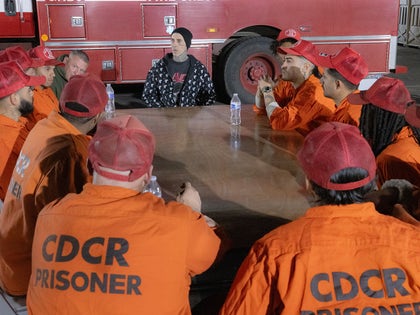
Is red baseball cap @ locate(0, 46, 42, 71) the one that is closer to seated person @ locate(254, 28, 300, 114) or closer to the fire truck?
seated person @ locate(254, 28, 300, 114)

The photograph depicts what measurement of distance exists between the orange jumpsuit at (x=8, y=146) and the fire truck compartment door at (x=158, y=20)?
4.95 m

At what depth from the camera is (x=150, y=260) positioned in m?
1.87

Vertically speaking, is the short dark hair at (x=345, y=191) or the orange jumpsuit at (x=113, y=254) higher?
the short dark hair at (x=345, y=191)

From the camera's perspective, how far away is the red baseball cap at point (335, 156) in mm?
1844

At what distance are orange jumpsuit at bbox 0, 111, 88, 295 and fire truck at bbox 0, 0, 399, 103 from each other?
5302mm

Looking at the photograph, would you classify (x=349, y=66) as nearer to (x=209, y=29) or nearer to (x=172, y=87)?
(x=172, y=87)

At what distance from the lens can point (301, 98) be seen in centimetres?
434

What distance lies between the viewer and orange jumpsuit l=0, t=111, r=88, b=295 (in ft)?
8.38

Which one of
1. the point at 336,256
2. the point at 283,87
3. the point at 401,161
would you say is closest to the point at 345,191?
the point at 336,256

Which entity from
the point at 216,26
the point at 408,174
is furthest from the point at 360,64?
the point at 216,26

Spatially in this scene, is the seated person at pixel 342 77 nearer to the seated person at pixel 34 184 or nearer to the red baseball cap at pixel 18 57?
the seated person at pixel 34 184

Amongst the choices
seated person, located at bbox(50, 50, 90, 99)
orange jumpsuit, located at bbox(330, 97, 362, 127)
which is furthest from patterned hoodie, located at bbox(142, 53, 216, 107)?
orange jumpsuit, located at bbox(330, 97, 362, 127)

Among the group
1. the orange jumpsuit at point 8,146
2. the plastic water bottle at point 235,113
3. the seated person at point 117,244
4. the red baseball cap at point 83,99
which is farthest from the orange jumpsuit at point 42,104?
the seated person at point 117,244

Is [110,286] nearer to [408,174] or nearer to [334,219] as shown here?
[334,219]
